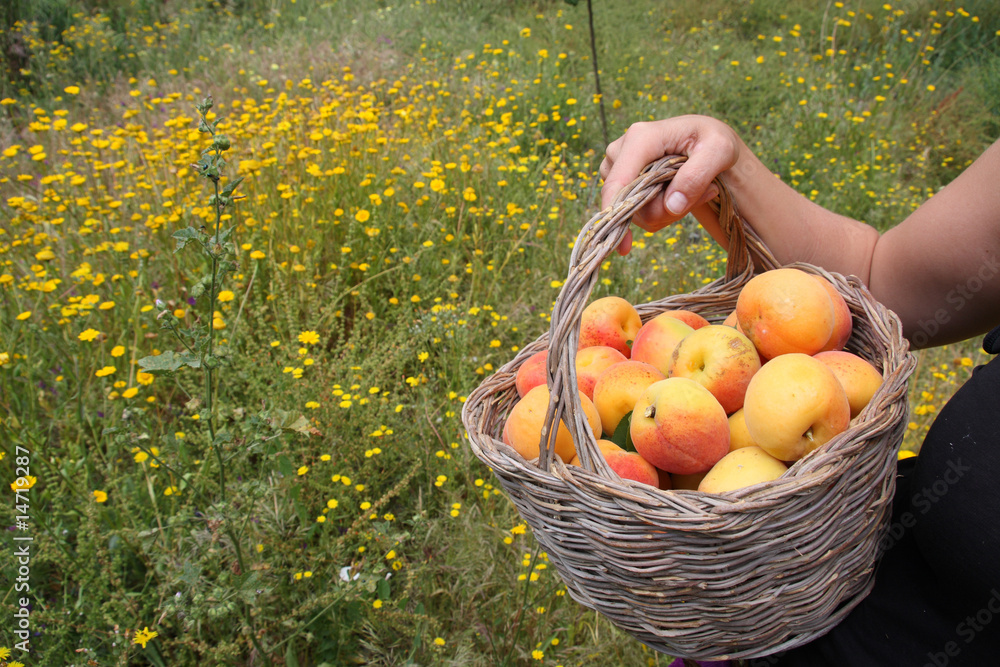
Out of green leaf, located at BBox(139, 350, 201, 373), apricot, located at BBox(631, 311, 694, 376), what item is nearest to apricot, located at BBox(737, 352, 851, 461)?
apricot, located at BBox(631, 311, 694, 376)

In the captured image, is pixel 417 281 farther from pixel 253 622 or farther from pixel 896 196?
pixel 896 196

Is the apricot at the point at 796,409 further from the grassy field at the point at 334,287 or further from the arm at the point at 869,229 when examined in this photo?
the grassy field at the point at 334,287

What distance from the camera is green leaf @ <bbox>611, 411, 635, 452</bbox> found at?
1.15 meters

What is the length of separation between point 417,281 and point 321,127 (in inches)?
39.8

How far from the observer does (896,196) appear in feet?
11.6

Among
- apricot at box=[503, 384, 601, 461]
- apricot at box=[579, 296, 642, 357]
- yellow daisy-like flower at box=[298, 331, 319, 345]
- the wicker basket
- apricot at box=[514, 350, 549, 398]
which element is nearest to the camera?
the wicker basket

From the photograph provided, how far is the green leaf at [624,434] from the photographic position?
3.77ft

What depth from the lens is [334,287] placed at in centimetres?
242

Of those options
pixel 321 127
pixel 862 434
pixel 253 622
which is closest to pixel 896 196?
pixel 321 127

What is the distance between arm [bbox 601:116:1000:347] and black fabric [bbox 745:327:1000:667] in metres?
0.26

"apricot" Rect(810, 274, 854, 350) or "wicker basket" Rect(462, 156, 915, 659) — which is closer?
"wicker basket" Rect(462, 156, 915, 659)

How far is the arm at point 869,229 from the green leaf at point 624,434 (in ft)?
1.04

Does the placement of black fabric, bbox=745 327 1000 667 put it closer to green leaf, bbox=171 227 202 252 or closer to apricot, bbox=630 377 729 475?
apricot, bbox=630 377 729 475

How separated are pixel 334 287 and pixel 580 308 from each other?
1690 millimetres
